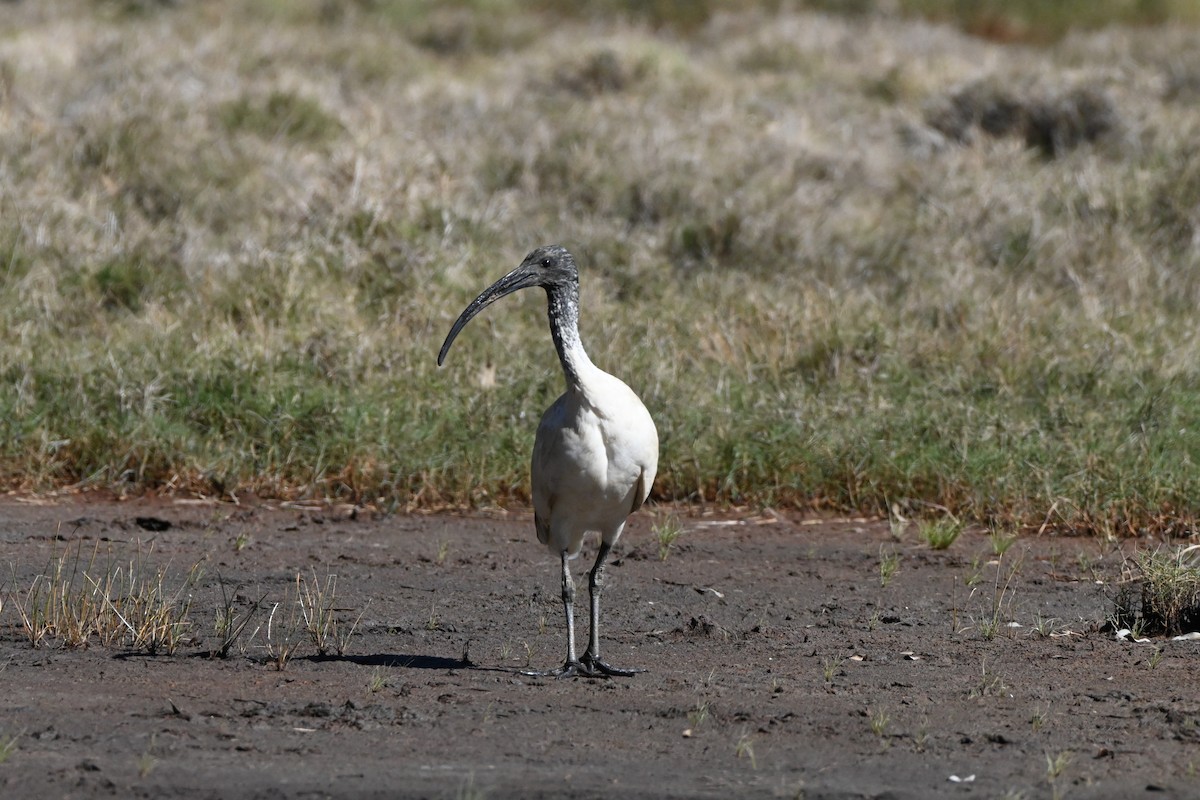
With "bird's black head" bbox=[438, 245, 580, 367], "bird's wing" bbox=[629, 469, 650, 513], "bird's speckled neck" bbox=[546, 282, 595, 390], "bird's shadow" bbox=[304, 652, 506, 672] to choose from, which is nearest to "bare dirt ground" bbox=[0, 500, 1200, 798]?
"bird's shadow" bbox=[304, 652, 506, 672]

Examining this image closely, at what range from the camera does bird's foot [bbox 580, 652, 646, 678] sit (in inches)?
212

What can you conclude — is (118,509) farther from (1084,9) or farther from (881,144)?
(1084,9)

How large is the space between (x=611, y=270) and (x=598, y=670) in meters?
5.96

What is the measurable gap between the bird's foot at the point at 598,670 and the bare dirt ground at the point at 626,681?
83mm

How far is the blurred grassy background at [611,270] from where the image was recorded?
27.4 feet

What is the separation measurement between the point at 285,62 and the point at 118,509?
32.9 feet

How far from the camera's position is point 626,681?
5.30 metres

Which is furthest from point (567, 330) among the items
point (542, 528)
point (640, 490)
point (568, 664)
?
point (568, 664)

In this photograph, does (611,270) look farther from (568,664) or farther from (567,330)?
(568,664)

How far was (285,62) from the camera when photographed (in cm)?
1723

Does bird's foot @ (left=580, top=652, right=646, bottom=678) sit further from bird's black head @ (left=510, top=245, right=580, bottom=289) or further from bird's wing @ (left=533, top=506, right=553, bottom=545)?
bird's black head @ (left=510, top=245, right=580, bottom=289)

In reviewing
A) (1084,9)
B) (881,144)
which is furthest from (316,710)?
(1084,9)

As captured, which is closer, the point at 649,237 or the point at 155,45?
the point at 649,237

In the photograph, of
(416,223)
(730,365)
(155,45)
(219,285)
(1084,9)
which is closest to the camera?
(730,365)
